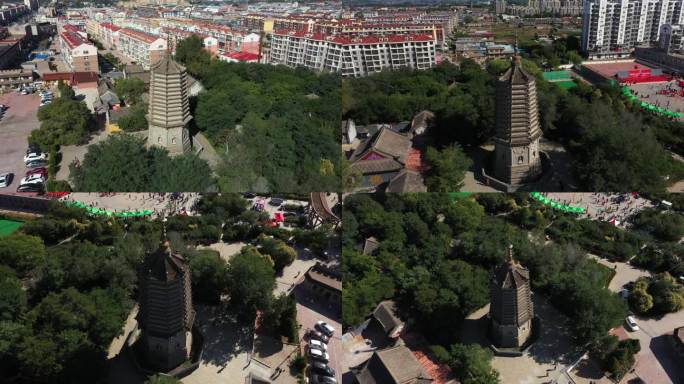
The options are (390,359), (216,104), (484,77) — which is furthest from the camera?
(484,77)

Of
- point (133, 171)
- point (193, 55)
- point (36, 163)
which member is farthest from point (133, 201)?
point (193, 55)

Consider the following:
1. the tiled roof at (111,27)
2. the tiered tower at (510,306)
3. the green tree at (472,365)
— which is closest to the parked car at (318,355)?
the green tree at (472,365)

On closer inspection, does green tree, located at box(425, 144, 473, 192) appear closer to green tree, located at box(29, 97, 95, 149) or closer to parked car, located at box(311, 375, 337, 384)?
parked car, located at box(311, 375, 337, 384)

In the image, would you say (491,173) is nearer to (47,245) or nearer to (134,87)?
(47,245)

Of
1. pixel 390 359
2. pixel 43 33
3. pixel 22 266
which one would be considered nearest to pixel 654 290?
pixel 390 359

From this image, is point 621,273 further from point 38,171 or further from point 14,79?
point 14,79

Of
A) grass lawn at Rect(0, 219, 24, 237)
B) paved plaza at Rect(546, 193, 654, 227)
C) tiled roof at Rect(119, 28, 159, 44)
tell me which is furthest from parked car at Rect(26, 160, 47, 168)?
tiled roof at Rect(119, 28, 159, 44)
